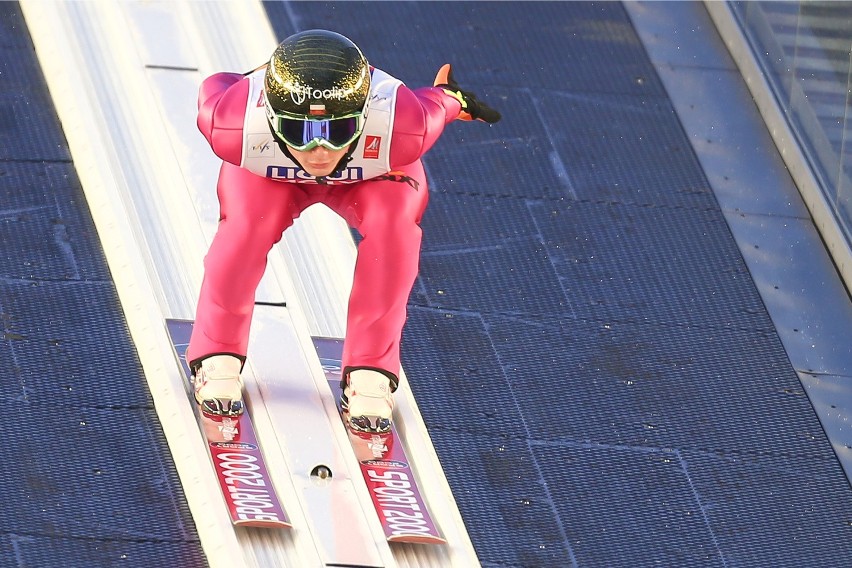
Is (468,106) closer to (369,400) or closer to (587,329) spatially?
(369,400)

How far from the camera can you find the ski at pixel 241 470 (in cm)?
415

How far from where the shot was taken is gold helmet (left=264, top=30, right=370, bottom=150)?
12.6ft

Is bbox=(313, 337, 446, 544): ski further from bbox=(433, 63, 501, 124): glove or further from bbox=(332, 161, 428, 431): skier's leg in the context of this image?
bbox=(433, 63, 501, 124): glove

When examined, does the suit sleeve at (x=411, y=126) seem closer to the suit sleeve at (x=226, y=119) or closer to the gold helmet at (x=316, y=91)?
the gold helmet at (x=316, y=91)

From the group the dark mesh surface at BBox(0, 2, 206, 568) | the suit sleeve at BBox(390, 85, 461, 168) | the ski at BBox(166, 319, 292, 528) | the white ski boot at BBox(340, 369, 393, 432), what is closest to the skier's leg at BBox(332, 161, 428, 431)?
the white ski boot at BBox(340, 369, 393, 432)

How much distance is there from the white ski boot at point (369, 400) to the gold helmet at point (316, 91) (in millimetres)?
681

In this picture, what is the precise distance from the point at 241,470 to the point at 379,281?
0.56 m

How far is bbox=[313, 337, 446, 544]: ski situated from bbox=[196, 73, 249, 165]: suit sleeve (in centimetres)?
81

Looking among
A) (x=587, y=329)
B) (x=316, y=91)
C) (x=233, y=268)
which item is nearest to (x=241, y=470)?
(x=233, y=268)

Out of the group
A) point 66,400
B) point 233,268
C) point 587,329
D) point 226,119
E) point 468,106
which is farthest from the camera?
point 587,329

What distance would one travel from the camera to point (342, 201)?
4.22 m

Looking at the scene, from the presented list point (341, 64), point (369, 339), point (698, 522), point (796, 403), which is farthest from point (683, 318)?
point (341, 64)

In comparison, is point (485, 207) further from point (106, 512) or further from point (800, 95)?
point (106, 512)

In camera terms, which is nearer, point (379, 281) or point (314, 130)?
point (314, 130)
